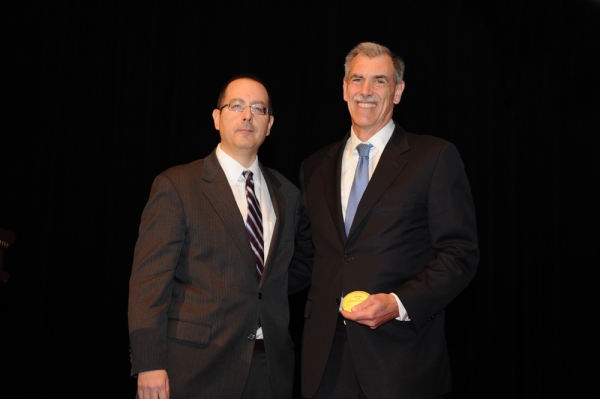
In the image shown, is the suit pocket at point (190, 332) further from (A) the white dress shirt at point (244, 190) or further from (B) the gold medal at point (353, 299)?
(B) the gold medal at point (353, 299)

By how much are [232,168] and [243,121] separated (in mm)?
203

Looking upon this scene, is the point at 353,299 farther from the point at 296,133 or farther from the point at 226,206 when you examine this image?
the point at 296,133

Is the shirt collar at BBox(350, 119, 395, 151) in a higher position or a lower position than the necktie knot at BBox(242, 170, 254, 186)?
higher

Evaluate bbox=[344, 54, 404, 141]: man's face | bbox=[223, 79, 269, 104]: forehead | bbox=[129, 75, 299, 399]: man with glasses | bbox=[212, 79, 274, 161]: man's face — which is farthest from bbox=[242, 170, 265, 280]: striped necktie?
bbox=[344, 54, 404, 141]: man's face

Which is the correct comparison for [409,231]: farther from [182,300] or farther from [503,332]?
[503,332]

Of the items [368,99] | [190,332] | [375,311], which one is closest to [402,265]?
[375,311]

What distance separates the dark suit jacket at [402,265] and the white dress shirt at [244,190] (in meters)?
0.25

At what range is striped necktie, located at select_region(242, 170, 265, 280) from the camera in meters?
2.49

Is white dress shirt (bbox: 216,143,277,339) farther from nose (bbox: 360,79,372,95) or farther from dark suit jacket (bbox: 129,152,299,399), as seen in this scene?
nose (bbox: 360,79,372,95)

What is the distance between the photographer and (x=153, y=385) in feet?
7.41

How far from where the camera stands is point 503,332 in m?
4.32

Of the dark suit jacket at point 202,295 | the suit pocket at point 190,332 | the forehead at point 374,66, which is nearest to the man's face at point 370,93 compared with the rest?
the forehead at point 374,66

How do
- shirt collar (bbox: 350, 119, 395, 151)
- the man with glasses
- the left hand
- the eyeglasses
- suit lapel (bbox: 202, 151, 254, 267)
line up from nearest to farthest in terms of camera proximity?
the left hand, the man with glasses, suit lapel (bbox: 202, 151, 254, 267), shirt collar (bbox: 350, 119, 395, 151), the eyeglasses

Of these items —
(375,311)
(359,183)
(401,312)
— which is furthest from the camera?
(359,183)
